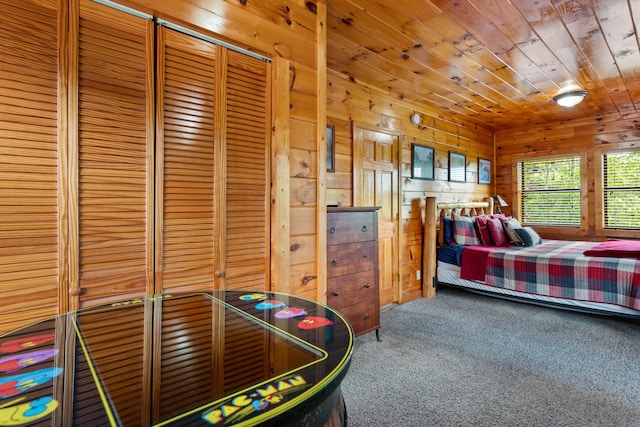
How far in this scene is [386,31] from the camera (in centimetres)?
245

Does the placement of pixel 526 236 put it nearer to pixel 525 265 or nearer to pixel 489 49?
pixel 525 265

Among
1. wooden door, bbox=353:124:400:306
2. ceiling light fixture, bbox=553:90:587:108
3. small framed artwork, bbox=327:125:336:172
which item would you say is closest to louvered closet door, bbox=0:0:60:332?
small framed artwork, bbox=327:125:336:172

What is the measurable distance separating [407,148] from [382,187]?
27.4 inches

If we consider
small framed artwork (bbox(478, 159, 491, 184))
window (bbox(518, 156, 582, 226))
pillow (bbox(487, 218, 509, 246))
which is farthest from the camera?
small framed artwork (bbox(478, 159, 491, 184))

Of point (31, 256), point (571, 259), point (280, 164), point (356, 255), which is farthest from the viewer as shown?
point (571, 259)

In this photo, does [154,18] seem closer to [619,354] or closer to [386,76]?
[386,76]

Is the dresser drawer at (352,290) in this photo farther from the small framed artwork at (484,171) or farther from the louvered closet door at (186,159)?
the small framed artwork at (484,171)

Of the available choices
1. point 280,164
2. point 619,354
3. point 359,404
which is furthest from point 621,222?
point 280,164

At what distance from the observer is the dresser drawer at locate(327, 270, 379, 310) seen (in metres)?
2.46

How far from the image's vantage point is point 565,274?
3.31m

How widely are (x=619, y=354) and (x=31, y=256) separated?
3.70 meters

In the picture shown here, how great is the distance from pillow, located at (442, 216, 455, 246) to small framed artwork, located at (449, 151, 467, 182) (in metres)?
0.66

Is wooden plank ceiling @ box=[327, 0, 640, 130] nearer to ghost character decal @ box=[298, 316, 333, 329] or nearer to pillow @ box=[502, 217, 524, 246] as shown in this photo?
pillow @ box=[502, 217, 524, 246]

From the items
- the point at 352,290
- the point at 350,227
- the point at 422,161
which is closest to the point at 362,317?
the point at 352,290
